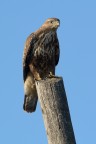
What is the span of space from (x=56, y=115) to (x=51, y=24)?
438 centimetres

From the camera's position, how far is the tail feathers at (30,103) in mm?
7051

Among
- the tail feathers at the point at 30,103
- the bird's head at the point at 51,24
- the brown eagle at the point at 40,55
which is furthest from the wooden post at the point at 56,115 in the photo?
the bird's head at the point at 51,24

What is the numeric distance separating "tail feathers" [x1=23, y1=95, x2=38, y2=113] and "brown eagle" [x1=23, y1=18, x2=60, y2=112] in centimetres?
11

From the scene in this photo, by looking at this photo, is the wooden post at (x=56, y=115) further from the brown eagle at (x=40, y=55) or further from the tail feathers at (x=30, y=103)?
the brown eagle at (x=40, y=55)

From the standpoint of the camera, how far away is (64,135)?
379cm

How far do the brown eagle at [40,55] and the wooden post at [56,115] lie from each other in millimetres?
3558

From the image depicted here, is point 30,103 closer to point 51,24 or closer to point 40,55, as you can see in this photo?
point 40,55

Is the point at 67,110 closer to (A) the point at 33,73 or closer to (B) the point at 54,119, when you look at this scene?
(B) the point at 54,119

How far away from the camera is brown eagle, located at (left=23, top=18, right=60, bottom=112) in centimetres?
772

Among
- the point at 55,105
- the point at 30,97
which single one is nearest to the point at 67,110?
the point at 55,105

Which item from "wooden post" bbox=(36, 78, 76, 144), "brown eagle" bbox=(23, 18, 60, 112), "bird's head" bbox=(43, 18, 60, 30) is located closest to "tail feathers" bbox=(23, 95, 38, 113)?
"brown eagle" bbox=(23, 18, 60, 112)

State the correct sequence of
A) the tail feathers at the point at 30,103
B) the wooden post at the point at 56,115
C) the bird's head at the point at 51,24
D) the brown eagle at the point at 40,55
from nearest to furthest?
1. the wooden post at the point at 56,115
2. the tail feathers at the point at 30,103
3. the brown eagle at the point at 40,55
4. the bird's head at the point at 51,24

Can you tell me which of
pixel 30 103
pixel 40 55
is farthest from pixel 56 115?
pixel 40 55

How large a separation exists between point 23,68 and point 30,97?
2.15ft
